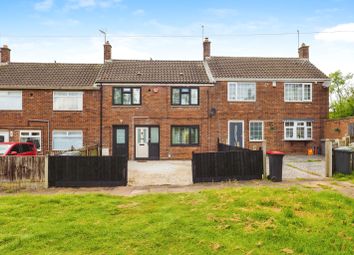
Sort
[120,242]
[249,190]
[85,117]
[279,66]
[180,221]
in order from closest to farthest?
1. [120,242]
2. [180,221]
3. [249,190]
4. [85,117]
5. [279,66]

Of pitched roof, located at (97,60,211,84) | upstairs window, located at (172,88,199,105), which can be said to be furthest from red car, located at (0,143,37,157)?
upstairs window, located at (172,88,199,105)

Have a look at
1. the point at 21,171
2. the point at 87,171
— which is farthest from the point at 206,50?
the point at 21,171

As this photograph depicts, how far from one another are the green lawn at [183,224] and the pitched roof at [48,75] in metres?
14.7

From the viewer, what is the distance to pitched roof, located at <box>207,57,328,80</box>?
22.5 m

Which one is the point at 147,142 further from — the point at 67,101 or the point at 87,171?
the point at 87,171

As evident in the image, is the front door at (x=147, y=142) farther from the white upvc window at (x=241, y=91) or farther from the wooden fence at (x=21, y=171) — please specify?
the wooden fence at (x=21, y=171)

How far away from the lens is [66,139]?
69.6ft

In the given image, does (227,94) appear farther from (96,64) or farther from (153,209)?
(153,209)

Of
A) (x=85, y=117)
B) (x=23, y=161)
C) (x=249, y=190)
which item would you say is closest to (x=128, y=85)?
(x=85, y=117)

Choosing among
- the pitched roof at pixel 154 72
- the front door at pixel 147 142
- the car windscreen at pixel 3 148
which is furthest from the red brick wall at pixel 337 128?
the car windscreen at pixel 3 148

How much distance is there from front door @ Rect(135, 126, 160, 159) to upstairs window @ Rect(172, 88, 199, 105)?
261 cm

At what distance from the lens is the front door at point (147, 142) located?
834 inches

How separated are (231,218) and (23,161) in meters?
7.87

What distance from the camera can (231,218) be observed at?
20.3 feet
